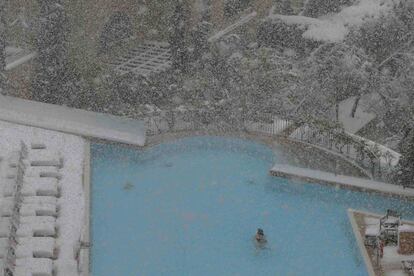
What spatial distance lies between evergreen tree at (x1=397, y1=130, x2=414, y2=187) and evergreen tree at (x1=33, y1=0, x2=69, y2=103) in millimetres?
11001

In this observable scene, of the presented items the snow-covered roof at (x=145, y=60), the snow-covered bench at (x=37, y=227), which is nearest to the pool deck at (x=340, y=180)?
the snow-covered bench at (x=37, y=227)

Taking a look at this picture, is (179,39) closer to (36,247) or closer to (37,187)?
(37,187)

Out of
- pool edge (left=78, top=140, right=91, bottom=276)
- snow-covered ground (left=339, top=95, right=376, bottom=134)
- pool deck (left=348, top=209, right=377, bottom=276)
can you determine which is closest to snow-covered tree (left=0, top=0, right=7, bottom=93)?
pool edge (left=78, top=140, right=91, bottom=276)

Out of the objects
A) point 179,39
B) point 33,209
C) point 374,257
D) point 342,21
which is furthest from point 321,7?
point 33,209

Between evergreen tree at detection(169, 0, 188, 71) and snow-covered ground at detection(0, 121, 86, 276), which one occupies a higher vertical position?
evergreen tree at detection(169, 0, 188, 71)

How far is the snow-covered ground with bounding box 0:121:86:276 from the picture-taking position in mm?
15047

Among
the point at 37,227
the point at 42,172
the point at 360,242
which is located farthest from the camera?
the point at 42,172

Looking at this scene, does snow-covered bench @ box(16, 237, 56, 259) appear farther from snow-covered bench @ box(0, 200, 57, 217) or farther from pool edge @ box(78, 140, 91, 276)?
snow-covered bench @ box(0, 200, 57, 217)

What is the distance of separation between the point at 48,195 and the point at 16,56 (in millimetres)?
8922

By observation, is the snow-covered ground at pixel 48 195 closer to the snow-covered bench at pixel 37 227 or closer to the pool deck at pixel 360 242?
the snow-covered bench at pixel 37 227

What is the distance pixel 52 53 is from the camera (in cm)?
2327

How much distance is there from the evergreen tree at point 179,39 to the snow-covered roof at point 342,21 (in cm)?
541

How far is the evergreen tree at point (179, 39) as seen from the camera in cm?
2647

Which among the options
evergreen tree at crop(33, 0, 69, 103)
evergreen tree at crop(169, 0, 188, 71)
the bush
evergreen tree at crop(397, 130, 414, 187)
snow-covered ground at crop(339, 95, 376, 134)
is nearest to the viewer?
evergreen tree at crop(397, 130, 414, 187)
